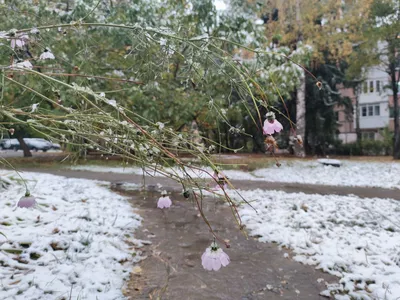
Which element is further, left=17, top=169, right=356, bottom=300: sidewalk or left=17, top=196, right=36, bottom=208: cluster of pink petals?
left=17, top=169, right=356, bottom=300: sidewalk

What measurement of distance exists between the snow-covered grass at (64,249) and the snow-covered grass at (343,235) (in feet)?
5.05

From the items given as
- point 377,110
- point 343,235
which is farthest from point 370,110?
point 343,235

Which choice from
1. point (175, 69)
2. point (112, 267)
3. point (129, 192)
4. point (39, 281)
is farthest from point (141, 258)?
point (175, 69)

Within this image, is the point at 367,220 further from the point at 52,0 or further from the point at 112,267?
the point at 52,0

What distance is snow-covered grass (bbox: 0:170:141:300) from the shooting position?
7.66 feet

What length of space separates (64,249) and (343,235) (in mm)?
2684

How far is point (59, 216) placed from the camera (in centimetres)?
374

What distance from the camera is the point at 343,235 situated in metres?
3.58

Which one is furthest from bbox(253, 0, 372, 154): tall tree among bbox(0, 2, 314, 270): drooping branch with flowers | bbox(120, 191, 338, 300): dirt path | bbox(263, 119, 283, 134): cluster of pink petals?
bbox(263, 119, 283, 134): cluster of pink petals

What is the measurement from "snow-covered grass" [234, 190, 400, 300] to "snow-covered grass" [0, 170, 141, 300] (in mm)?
1538

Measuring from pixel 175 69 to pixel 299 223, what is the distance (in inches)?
214

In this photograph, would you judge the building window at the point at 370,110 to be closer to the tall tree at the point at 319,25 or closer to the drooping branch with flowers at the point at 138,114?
the tall tree at the point at 319,25

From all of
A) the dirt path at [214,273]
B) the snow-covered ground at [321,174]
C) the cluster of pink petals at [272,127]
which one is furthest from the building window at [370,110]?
the cluster of pink petals at [272,127]

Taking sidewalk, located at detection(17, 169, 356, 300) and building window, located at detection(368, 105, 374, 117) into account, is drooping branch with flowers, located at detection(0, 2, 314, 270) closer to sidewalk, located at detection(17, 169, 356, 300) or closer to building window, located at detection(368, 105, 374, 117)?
sidewalk, located at detection(17, 169, 356, 300)
